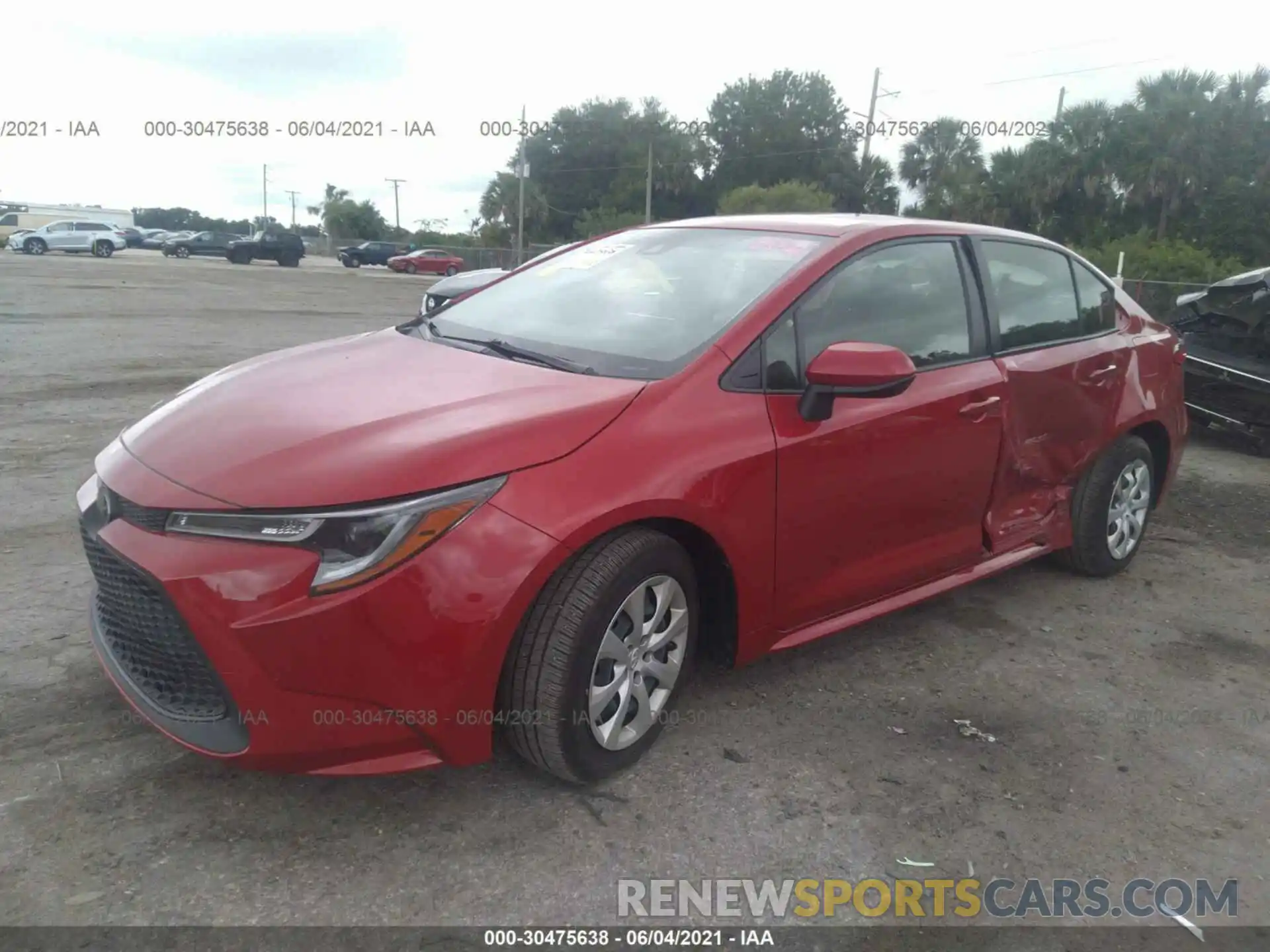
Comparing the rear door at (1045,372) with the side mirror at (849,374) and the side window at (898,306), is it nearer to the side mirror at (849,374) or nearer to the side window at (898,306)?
the side window at (898,306)

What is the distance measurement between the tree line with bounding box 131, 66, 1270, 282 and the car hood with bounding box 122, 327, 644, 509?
23.4m

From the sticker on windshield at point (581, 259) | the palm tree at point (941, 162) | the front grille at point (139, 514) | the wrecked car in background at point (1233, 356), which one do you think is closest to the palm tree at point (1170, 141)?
the palm tree at point (941, 162)

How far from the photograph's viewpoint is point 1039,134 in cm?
3684

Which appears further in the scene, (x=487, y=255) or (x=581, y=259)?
(x=487, y=255)

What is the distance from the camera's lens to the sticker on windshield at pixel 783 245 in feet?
11.3

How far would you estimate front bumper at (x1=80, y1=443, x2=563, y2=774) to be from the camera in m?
2.29

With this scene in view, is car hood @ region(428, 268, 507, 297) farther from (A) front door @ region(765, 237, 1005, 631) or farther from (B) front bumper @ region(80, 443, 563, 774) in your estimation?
(B) front bumper @ region(80, 443, 563, 774)

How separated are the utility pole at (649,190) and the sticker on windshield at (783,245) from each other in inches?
1839

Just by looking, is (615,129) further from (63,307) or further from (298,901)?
(298,901)

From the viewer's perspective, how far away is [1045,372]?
4059mm

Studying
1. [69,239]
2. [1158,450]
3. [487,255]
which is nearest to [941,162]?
[487,255]

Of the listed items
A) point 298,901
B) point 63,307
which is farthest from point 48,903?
point 63,307

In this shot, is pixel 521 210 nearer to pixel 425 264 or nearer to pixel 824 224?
pixel 425 264

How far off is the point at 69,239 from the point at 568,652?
144 feet
